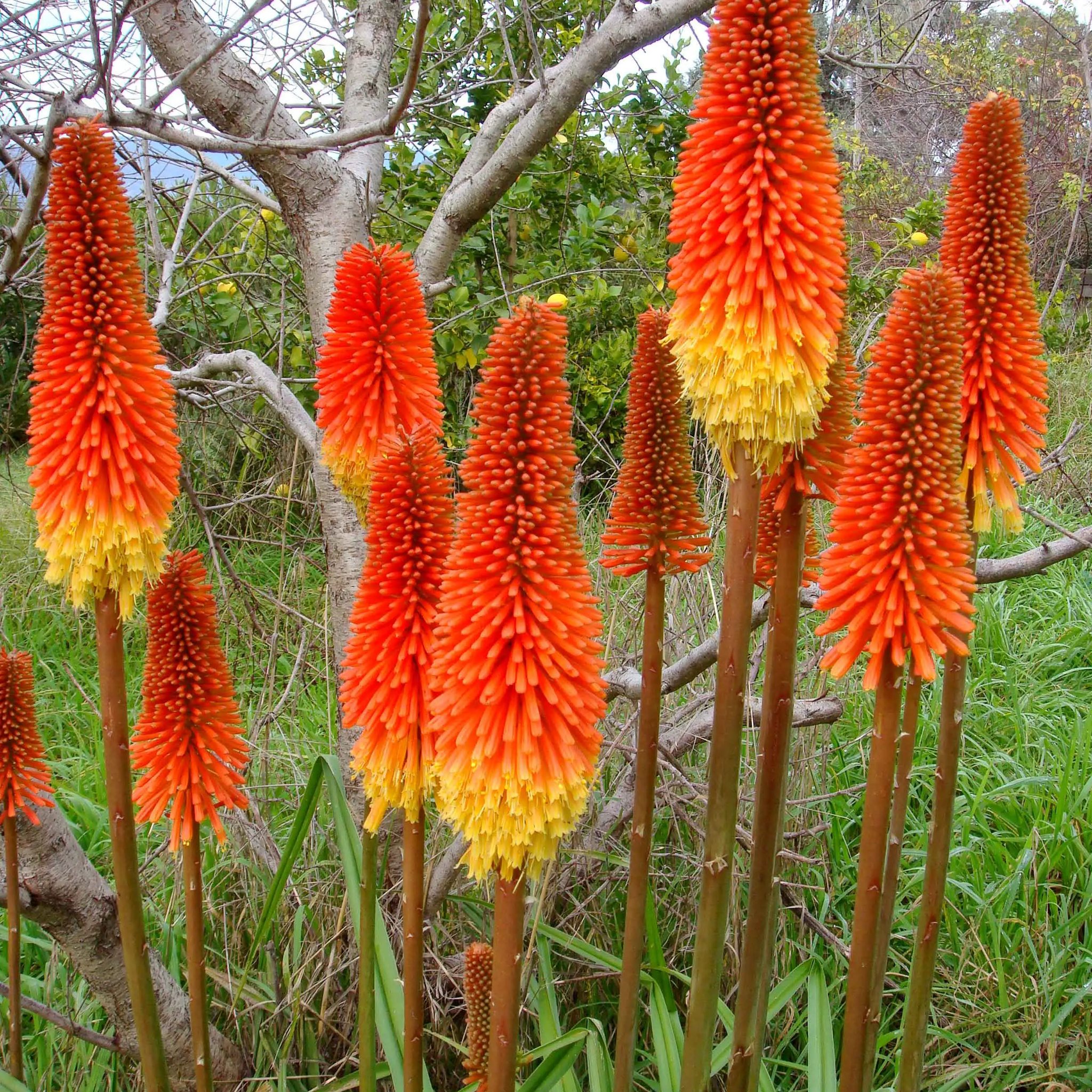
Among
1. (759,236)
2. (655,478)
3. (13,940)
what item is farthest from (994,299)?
(13,940)

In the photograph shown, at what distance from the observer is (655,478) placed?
6.76 feet

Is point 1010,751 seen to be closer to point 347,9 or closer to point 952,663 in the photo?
point 952,663

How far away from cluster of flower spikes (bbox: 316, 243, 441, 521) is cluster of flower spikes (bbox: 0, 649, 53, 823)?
908mm

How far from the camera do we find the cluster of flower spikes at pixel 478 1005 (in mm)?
2111

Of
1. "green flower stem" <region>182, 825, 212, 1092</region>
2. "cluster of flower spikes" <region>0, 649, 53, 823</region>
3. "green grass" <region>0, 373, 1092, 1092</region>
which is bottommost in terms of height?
"green grass" <region>0, 373, 1092, 1092</region>

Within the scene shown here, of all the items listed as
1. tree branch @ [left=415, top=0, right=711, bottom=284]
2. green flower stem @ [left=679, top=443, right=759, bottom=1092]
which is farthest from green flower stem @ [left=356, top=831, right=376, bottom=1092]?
tree branch @ [left=415, top=0, right=711, bottom=284]

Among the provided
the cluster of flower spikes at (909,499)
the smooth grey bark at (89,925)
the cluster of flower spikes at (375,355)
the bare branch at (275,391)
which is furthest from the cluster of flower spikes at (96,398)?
the cluster of flower spikes at (909,499)

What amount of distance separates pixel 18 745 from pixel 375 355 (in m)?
1.21

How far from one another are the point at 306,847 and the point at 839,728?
2.67m

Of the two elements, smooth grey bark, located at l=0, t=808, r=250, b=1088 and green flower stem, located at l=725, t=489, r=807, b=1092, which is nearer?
green flower stem, located at l=725, t=489, r=807, b=1092

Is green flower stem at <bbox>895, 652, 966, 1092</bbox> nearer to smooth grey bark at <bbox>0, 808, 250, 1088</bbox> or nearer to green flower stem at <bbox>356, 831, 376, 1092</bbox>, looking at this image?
green flower stem at <bbox>356, 831, 376, 1092</bbox>

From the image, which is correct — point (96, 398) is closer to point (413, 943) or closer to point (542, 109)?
point (413, 943)

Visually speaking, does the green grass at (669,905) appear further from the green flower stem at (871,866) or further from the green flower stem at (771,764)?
the green flower stem at (871,866)

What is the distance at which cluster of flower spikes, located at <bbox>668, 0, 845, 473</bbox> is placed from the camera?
62.3 inches
